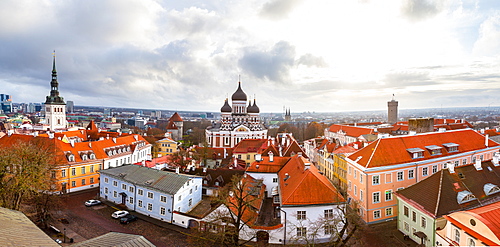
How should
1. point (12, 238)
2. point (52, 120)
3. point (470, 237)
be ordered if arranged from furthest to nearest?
point (52, 120)
point (470, 237)
point (12, 238)

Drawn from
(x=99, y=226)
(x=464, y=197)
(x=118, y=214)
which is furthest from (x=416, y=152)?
(x=99, y=226)

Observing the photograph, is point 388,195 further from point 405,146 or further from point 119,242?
point 119,242

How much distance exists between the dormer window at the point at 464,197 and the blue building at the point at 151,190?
2565 cm

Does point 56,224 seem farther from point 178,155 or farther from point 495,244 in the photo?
Answer: point 495,244

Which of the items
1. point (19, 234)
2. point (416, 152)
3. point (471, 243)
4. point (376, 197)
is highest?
point (416, 152)

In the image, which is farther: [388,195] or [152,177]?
[152,177]

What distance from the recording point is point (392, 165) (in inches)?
1232

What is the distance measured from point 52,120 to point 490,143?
96302 millimetres

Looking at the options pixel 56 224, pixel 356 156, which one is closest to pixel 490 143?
pixel 356 156

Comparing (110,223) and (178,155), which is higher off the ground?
(178,155)

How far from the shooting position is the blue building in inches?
1229

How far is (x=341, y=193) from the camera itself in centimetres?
2850

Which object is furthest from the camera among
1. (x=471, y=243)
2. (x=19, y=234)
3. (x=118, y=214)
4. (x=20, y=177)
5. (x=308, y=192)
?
(x=118, y=214)

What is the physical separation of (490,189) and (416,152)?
8547 millimetres
